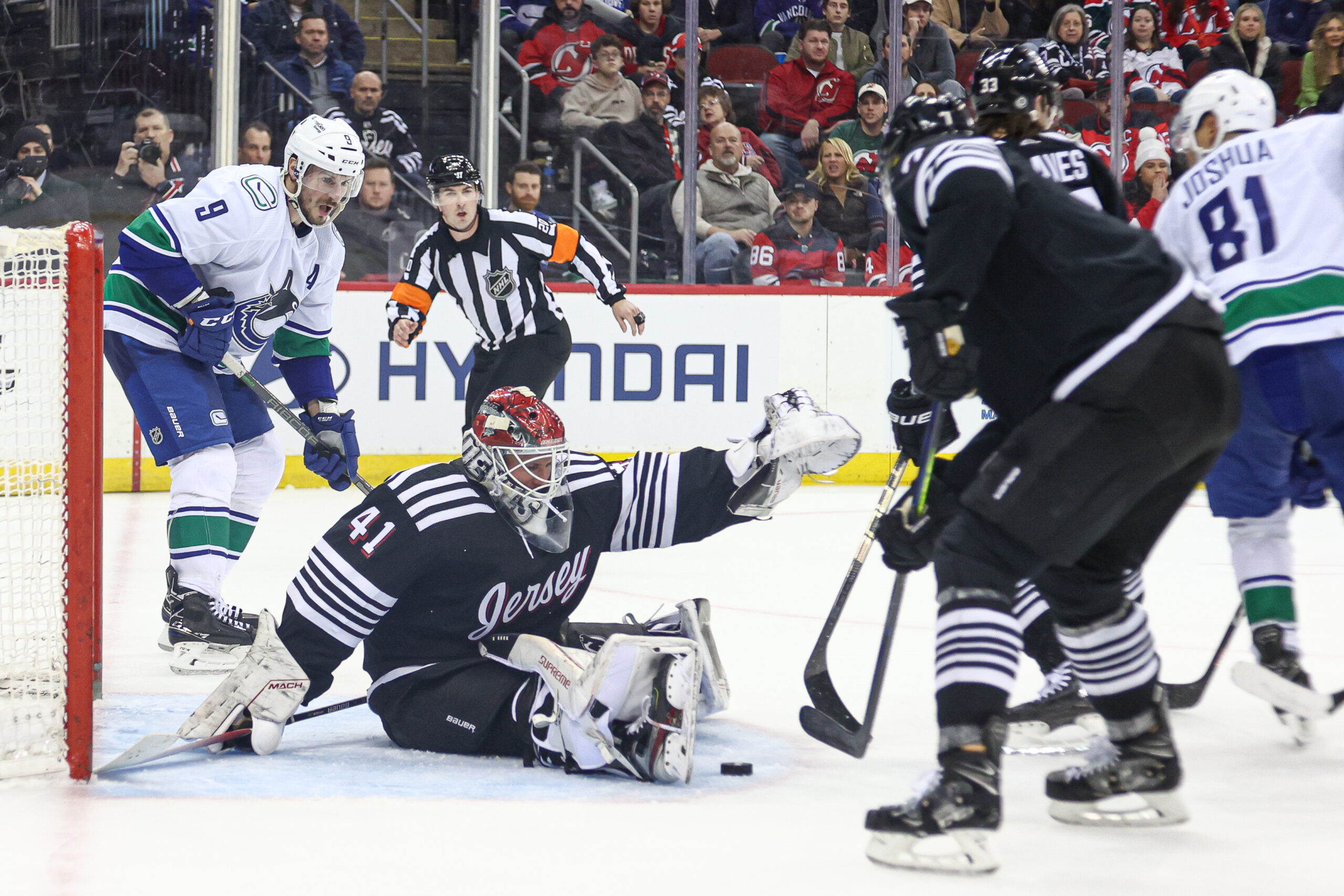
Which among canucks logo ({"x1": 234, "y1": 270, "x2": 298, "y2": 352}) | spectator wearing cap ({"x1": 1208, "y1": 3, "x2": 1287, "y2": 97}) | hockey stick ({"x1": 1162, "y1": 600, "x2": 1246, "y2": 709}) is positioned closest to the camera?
hockey stick ({"x1": 1162, "y1": 600, "x2": 1246, "y2": 709})

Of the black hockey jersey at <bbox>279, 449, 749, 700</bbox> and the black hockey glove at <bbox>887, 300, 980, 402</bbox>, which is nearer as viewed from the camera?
the black hockey glove at <bbox>887, 300, 980, 402</bbox>

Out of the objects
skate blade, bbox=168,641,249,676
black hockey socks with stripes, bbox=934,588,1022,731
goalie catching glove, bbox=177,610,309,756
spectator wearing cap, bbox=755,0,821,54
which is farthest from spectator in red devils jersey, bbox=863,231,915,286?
black hockey socks with stripes, bbox=934,588,1022,731

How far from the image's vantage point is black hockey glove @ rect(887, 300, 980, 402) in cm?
189

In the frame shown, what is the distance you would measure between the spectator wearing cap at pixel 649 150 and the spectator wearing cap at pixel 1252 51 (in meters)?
3.01

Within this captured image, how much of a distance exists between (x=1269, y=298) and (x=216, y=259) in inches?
89.9

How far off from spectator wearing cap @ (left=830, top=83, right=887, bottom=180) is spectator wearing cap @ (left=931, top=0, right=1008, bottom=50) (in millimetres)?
594

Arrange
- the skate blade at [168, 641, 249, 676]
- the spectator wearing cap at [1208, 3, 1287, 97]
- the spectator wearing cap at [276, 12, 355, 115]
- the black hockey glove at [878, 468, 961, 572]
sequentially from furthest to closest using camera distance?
the spectator wearing cap at [1208, 3, 1287, 97], the spectator wearing cap at [276, 12, 355, 115], the skate blade at [168, 641, 249, 676], the black hockey glove at [878, 468, 961, 572]

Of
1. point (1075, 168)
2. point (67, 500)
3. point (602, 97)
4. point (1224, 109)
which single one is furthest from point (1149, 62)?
Result: point (67, 500)

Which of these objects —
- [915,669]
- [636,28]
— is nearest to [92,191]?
[636,28]

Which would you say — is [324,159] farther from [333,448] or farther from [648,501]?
[648,501]

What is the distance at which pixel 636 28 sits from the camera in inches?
277

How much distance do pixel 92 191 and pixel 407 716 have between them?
441 cm

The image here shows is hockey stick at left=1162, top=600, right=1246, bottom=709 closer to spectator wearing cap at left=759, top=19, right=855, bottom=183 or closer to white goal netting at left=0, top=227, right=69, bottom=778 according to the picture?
white goal netting at left=0, top=227, right=69, bottom=778

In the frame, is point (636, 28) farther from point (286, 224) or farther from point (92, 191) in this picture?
point (286, 224)
